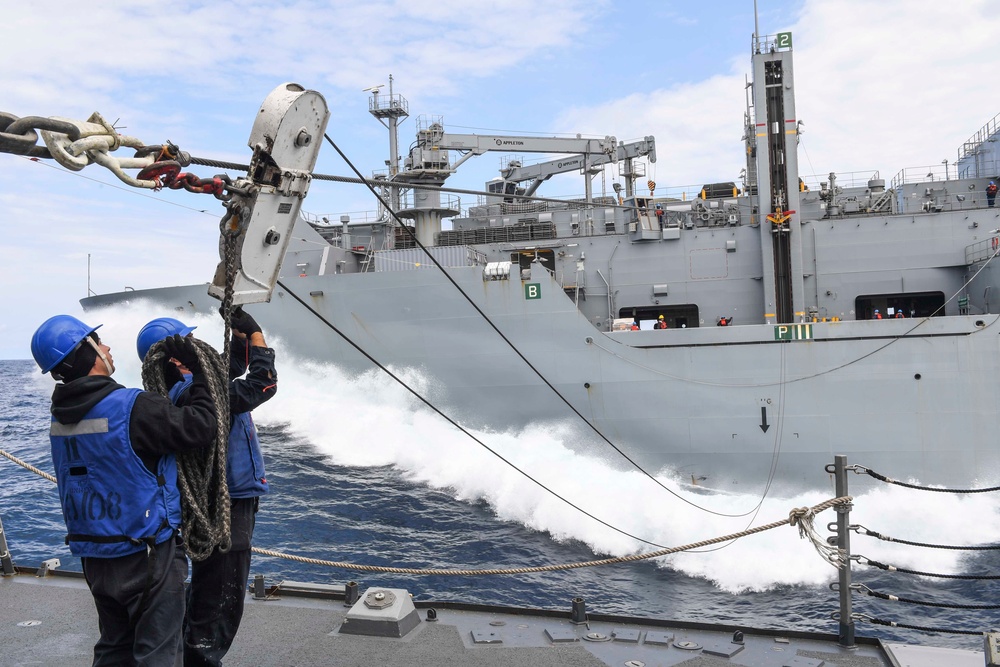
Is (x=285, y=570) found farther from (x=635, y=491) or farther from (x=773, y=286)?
(x=773, y=286)

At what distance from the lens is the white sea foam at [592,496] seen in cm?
1056

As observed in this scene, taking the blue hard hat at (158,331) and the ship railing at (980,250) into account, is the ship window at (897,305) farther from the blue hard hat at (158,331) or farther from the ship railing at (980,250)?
the blue hard hat at (158,331)

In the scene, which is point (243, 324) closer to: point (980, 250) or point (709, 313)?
point (709, 313)

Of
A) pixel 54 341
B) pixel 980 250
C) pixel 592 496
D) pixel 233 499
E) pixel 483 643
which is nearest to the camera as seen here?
pixel 54 341

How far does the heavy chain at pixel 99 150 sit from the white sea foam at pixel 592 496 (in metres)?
8.99

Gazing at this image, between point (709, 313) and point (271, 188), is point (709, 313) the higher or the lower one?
the lower one

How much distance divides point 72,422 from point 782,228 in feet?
46.7

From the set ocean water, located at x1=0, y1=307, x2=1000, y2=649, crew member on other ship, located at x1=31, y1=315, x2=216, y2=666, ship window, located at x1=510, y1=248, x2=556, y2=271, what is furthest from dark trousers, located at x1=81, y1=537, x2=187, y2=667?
ship window, located at x1=510, y1=248, x2=556, y2=271

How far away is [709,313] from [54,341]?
14.3m

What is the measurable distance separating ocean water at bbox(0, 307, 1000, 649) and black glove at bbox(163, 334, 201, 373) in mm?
6202

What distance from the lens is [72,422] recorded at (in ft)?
8.45

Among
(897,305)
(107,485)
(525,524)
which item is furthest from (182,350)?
(897,305)

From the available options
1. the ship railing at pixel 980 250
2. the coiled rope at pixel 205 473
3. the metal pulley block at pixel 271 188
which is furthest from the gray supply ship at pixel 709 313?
the coiled rope at pixel 205 473

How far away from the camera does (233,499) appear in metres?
3.34
